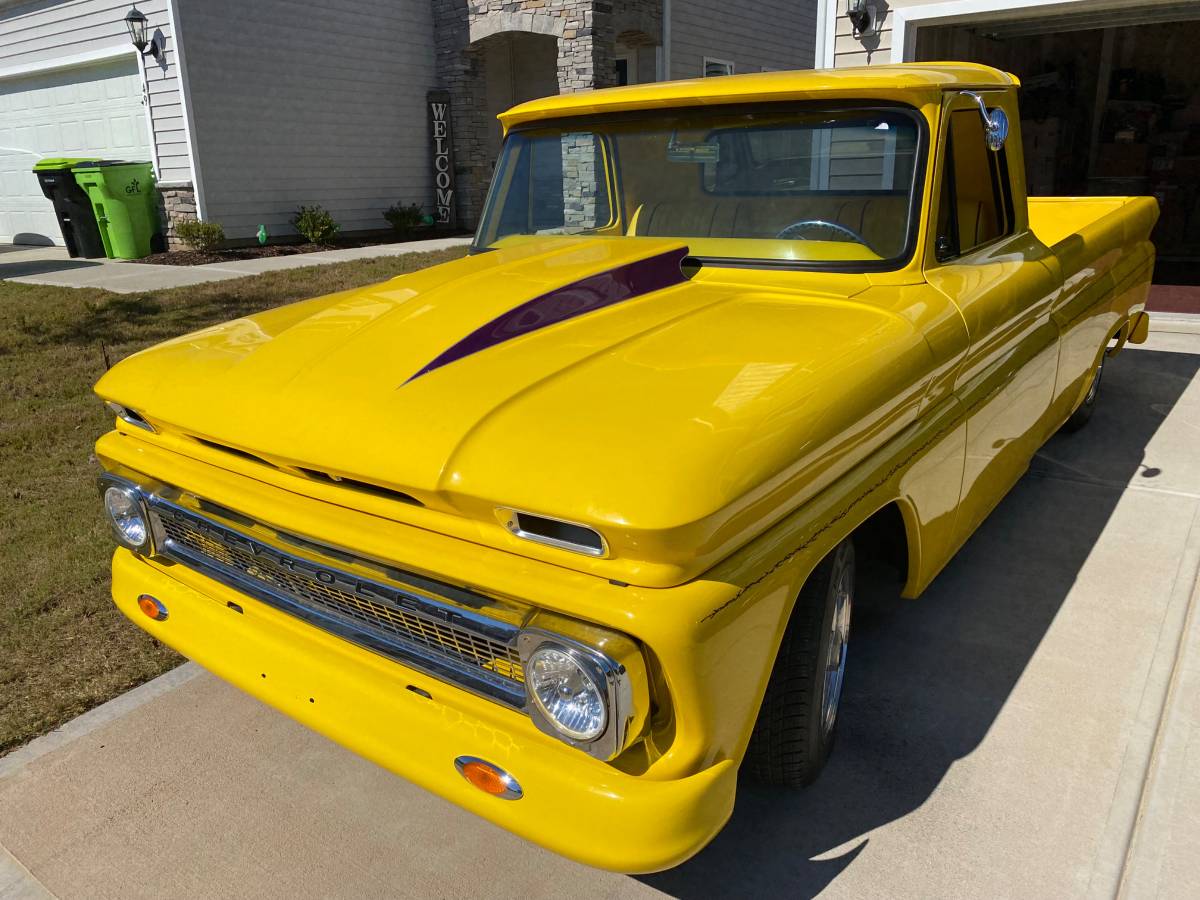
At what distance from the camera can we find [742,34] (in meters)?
16.5

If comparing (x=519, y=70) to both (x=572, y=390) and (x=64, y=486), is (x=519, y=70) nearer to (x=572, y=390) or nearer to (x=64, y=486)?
(x=64, y=486)

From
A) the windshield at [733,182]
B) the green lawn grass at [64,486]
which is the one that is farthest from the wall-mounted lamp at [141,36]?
the windshield at [733,182]

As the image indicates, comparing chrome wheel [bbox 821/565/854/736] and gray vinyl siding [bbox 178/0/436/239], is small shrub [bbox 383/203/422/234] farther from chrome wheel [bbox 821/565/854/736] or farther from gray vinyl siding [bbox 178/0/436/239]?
chrome wheel [bbox 821/565/854/736]

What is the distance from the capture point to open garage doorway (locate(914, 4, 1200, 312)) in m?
11.6

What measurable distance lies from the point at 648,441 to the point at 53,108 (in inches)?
605

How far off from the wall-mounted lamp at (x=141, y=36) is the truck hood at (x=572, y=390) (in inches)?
422

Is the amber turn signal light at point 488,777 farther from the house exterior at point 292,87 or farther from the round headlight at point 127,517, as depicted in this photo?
the house exterior at point 292,87

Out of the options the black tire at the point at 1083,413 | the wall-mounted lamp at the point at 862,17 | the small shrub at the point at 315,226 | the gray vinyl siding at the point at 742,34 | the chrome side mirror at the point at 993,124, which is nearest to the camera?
the chrome side mirror at the point at 993,124

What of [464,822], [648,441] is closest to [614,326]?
[648,441]

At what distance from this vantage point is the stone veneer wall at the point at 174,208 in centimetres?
1177

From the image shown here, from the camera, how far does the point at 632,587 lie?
164cm

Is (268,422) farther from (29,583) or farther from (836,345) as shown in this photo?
(29,583)

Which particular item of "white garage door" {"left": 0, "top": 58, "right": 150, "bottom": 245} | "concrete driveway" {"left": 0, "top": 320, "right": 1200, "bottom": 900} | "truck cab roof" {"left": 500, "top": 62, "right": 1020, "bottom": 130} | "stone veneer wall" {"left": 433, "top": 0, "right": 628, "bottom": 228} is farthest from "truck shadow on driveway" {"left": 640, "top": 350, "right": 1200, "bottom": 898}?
"white garage door" {"left": 0, "top": 58, "right": 150, "bottom": 245}

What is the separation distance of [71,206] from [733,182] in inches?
475
